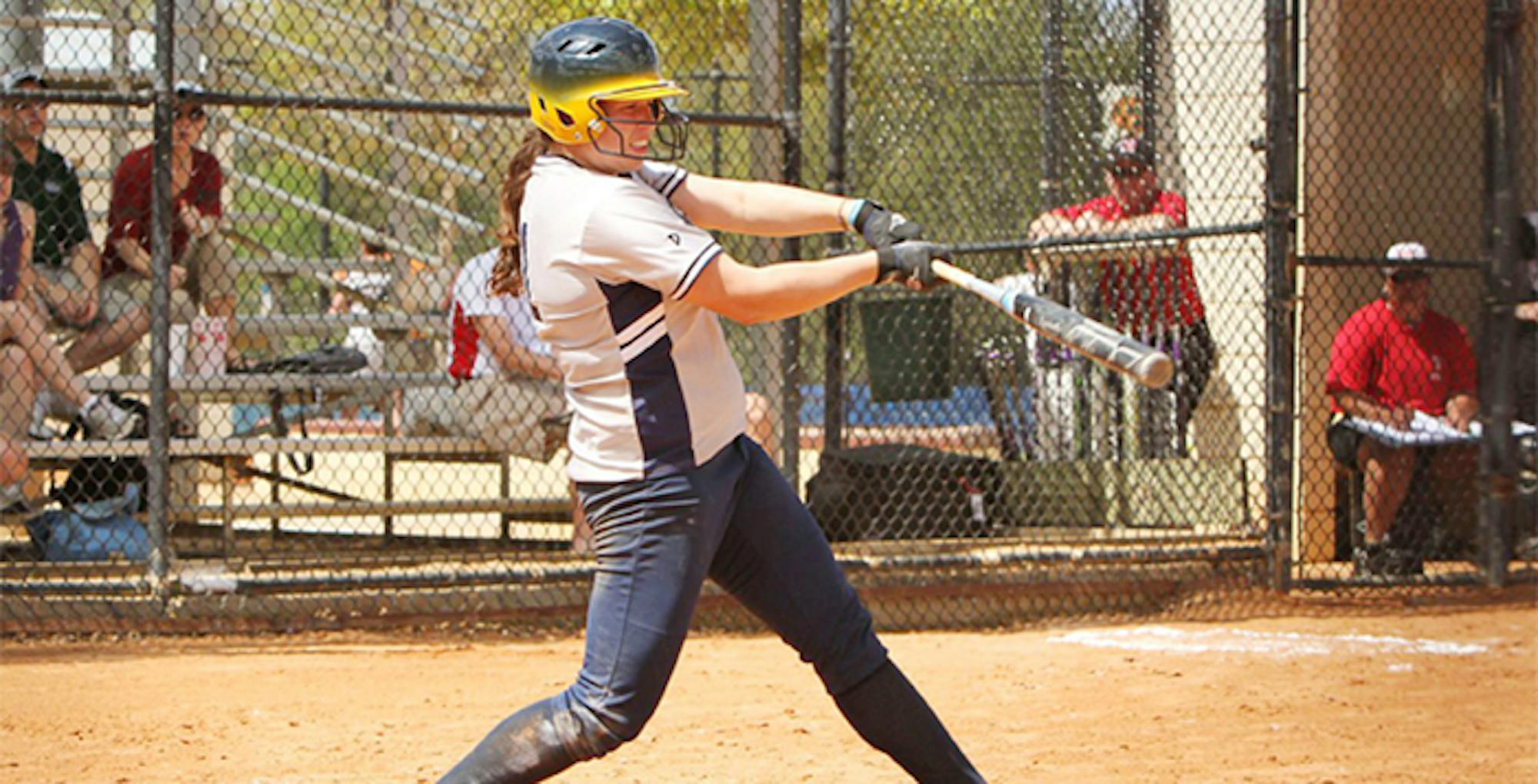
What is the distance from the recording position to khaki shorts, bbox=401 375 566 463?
774 cm

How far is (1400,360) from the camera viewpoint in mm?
8312

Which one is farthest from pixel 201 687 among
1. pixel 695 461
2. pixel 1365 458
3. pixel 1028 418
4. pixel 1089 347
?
pixel 1365 458

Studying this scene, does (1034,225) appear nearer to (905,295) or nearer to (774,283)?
(905,295)

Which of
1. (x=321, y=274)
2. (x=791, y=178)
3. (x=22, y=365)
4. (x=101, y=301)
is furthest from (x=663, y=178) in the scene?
(x=321, y=274)

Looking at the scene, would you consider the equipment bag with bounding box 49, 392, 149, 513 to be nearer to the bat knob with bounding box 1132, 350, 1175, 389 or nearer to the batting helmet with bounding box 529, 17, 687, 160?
the batting helmet with bounding box 529, 17, 687, 160

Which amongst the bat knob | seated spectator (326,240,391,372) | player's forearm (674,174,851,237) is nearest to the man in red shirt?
seated spectator (326,240,391,372)

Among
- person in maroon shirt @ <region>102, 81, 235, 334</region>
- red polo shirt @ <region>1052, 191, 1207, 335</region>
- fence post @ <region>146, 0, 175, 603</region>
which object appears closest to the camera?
fence post @ <region>146, 0, 175, 603</region>

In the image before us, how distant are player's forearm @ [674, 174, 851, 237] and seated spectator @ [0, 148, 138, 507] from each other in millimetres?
4503

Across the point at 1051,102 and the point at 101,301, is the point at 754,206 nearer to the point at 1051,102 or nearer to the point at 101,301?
the point at 101,301

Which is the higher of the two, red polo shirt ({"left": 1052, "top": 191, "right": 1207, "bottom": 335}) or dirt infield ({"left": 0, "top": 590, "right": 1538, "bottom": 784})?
red polo shirt ({"left": 1052, "top": 191, "right": 1207, "bottom": 335})

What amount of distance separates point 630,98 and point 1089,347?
1082 millimetres

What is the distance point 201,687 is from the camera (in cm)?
622

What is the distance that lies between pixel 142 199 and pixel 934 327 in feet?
12.8

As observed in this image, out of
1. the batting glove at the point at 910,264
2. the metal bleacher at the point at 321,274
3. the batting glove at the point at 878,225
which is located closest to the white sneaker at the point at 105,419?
the metal bleacher at the point at 321,274
